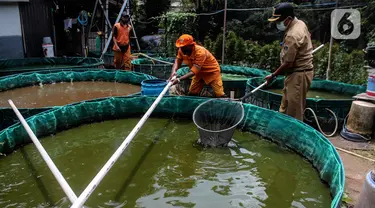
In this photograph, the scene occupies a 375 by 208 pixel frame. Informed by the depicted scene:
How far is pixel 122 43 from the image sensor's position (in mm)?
7848

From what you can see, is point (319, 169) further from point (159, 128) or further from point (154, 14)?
point (154, 14)

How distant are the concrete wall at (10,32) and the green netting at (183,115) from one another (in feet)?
19.1

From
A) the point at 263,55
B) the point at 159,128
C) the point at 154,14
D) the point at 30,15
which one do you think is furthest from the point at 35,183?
the point at 154,14

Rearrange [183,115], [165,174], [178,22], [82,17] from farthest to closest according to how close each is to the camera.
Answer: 1. [178,22]
2. [82,17]
3. [183,115]
4. [165,174]

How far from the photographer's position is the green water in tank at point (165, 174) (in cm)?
287

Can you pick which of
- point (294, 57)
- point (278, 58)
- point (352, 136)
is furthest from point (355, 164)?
point (278, 58)

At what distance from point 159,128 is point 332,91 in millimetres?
4262

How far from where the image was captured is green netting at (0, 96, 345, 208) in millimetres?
3221

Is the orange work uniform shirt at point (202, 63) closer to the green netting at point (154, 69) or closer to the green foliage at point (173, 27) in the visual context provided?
the green netting at point (154, 69)

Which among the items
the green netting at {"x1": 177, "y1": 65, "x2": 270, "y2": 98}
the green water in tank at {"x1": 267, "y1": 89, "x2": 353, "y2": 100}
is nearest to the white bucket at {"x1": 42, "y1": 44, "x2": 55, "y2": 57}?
the green netting at {"x1": 177, "y1": 65, "x2": 270, "y2": 98}

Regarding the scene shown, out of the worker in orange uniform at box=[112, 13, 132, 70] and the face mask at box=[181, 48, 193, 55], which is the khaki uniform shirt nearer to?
the face mask at box=[181, 48, 193, 55]

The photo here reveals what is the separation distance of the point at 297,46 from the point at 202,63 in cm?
140

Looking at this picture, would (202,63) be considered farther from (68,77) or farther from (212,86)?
(68,77)

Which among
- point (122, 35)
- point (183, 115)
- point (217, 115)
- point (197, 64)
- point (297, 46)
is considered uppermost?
point (122, 35)
